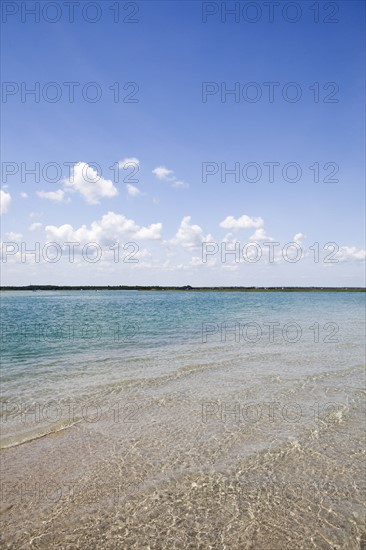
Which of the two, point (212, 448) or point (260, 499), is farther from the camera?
point (212, 448)

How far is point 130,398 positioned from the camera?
34.7 ft

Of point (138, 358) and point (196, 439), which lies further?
point (138, 358)

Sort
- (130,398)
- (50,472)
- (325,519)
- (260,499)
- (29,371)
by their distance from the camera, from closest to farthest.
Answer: (325,519), (260,499), (50,472), (130,398), (29,371)

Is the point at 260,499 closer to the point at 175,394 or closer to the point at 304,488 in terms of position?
the point at 304,488

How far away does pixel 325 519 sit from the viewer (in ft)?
16.8

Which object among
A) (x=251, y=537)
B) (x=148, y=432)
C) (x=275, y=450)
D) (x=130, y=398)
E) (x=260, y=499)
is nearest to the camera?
(x=251, y=537)

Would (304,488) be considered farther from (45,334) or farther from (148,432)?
(45,334)

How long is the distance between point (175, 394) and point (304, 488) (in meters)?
5.58

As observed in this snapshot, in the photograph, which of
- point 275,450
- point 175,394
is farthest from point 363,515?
point 175,394

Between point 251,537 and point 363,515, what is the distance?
1.86 m

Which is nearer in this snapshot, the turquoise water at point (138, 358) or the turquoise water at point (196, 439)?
the turquoise water at point (196, 439)

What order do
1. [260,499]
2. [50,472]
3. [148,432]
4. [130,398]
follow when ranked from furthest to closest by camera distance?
[130,398] → [148,432] → [50,472] → [260,499]

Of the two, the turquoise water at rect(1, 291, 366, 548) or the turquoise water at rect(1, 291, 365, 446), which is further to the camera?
the turquoise water at rect(1, 291, 365, 446)

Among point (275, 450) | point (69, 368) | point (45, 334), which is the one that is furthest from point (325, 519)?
point (45, 334)
